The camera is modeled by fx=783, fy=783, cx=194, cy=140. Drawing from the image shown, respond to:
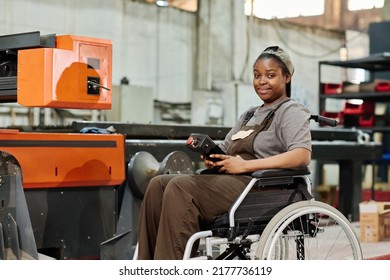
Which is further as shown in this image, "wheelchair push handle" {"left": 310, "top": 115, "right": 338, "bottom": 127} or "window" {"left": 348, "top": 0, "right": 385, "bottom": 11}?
"window" {"left": 348, "top": 0, "right": 385, "bottom": 11}

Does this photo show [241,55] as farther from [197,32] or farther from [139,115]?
[139,115]

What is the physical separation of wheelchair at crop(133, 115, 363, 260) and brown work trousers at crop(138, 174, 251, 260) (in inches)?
1.9

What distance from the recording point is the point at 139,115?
34.0 feet

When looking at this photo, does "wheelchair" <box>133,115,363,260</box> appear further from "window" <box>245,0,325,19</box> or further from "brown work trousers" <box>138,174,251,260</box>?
"window" <box>245,0,325,19</box>

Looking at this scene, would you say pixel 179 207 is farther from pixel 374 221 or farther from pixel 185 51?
pixel 185 51

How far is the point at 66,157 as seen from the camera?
3740mm

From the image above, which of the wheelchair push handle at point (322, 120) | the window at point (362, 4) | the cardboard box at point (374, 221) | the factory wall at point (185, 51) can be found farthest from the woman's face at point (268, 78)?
the window at point (362, 4)

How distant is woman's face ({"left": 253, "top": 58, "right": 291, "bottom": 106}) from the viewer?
9.77ft

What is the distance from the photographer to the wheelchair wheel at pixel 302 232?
8.85ft

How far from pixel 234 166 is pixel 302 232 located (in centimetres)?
35

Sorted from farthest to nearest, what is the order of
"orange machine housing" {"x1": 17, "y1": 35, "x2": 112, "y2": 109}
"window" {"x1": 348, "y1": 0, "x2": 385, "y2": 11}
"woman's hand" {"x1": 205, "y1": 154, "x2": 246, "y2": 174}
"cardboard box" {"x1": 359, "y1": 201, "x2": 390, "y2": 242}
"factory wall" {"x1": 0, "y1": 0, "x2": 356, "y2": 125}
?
"window" {"x1": 348, "y1": 0, "x2": 385, "y2": 11} → "factory wall" {"x1": 0, "y1": 0, "x2": 356, "y2": 125} → "cardboard box" {"x1": 359, "y1": 201, "x2": 390, "y2": 242} → "orange machine housing" {"x1": 17, "y1": 35, "x2": 112, "y2": 109} → "woman's hand" {"x1": 205, "y1": 154, "x2": 246, "y2": 174}

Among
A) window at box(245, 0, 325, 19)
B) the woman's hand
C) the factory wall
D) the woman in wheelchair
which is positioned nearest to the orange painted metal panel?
the woman in wheelchair

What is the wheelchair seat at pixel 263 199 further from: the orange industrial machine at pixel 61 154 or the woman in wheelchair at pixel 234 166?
the orange industrial machine at pixel 61 154

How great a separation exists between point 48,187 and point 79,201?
232mm
